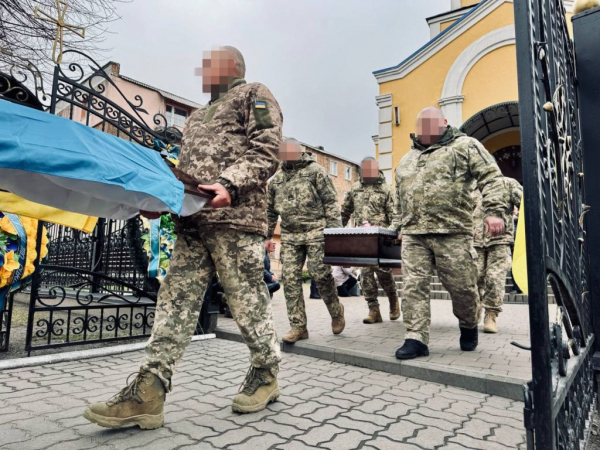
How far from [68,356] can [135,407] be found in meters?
2.14

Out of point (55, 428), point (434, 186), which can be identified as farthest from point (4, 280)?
point (434, 186)

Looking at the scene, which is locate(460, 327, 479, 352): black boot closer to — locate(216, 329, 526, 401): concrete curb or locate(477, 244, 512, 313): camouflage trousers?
locate(216, 329, 526, 401): concrete curb

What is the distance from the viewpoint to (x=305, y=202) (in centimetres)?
463

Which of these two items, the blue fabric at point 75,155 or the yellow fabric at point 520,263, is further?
the yellow fabric at point 520,263

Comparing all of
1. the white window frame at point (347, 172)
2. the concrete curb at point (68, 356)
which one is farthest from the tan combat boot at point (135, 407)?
the white window frame at point (347, 172)

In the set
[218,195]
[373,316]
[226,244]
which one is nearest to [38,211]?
[226,244]

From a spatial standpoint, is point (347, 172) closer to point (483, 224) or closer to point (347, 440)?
point (483, 224)

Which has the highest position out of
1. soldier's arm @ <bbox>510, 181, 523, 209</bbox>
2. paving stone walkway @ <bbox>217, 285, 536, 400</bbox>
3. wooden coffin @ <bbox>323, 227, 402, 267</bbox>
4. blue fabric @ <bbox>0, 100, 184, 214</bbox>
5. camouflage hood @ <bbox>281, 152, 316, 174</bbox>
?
camouflage hood @ <bbox>281, 152, 316, 174</bbox>

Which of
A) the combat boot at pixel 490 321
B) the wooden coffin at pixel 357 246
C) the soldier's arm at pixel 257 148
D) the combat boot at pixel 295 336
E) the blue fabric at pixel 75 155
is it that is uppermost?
the soldier's arm at pixel 257 148

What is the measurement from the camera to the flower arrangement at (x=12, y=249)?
3650 mm

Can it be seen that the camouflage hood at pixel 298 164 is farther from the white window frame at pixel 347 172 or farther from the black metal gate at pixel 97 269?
the white window frame at pixel 347 172

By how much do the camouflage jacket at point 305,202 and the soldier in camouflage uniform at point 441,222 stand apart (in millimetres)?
1100

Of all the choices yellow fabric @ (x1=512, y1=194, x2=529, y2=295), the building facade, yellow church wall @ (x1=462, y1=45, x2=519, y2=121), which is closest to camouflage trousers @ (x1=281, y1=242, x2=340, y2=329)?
yellow fabric @ (x1=512, y1=194, x2=529, y2=295)

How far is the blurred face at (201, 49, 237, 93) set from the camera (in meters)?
2.64
